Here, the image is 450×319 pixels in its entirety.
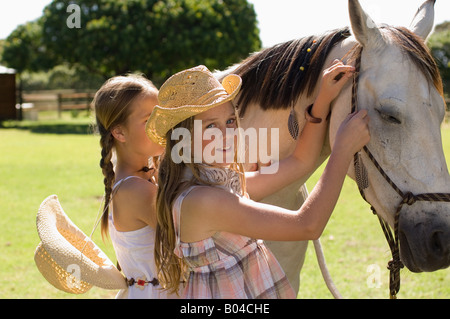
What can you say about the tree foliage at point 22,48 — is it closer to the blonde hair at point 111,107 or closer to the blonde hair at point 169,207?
the blonde hair at point 111,107

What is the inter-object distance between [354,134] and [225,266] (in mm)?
715

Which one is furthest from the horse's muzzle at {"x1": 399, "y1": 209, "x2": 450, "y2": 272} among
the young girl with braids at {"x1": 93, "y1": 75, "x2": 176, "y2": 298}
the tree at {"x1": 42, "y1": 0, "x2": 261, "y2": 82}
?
the tree at {"x1": 42, "y1": 0, "x2": 261, "y2": 82}

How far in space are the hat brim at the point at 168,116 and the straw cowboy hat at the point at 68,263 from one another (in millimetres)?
599

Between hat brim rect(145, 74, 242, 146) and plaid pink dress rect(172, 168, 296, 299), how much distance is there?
0.83ft

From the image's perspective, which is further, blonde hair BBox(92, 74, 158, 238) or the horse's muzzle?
blonde hair BBox(92, 74, 158, 238)

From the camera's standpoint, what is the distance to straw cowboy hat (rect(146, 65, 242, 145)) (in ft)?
6.29

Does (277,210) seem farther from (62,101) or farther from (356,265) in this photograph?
(62,101)

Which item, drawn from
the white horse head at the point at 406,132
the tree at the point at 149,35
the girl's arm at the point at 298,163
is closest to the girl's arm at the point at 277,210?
the white horse head at the point at 406,132

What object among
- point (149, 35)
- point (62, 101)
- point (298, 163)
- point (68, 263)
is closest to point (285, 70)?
point (298, 163)

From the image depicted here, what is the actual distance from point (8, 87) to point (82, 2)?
5.78 metres

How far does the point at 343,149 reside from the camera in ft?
6.11

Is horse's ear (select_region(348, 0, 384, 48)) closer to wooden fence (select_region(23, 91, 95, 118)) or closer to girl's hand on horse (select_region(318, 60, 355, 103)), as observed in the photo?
girl's hand on horse (select_region(318, 60, 355, 103))

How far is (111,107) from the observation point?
2205 millimetres

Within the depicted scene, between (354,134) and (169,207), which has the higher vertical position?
(354,134)
